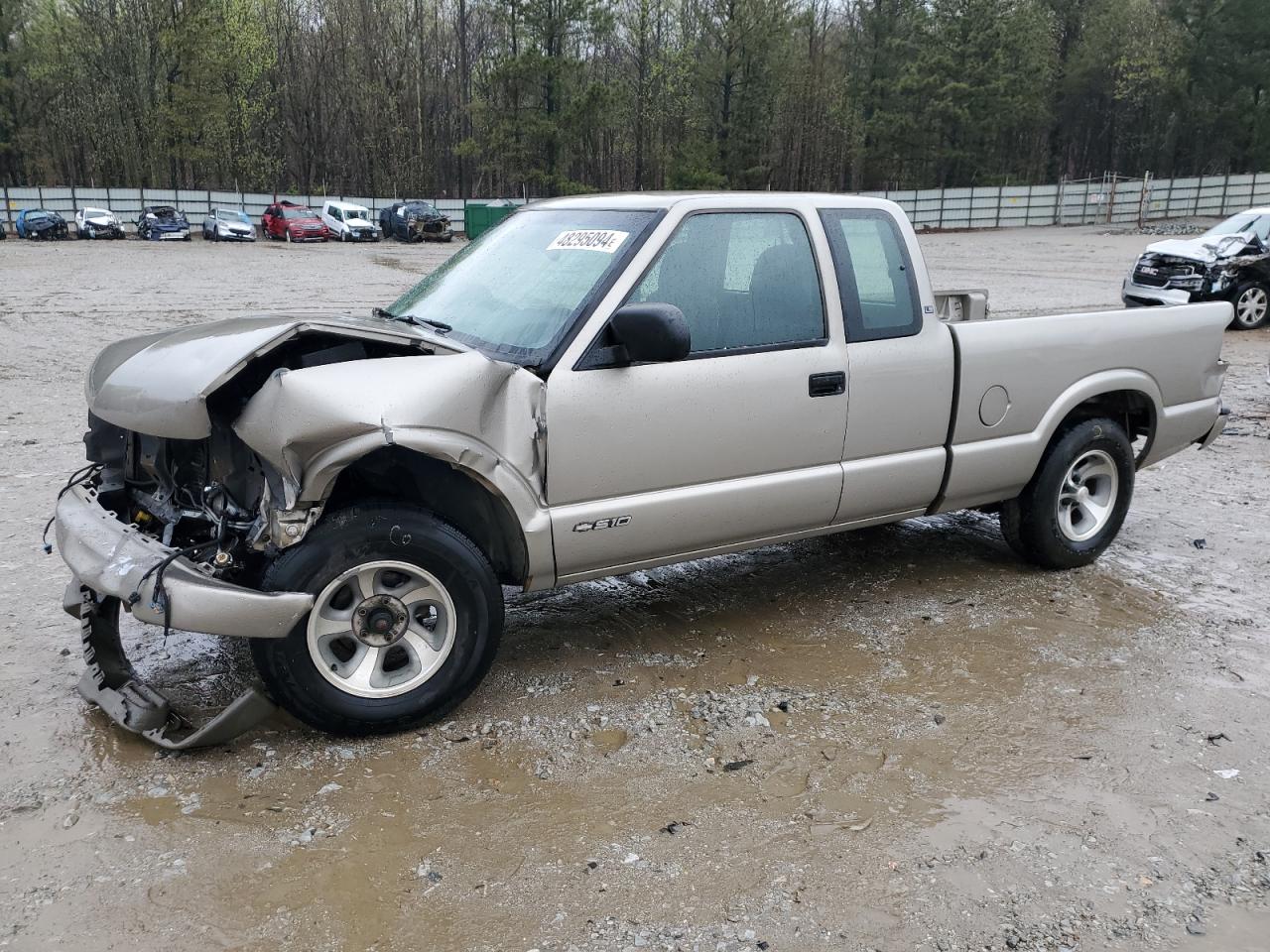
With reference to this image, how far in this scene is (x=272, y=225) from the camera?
38.3 metres

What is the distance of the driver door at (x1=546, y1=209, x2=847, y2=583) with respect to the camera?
3.93 meters

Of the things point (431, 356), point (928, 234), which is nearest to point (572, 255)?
point (431, 356)

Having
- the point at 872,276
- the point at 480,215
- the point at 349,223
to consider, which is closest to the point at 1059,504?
the point at 872,276

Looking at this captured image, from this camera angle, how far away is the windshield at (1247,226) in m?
14.8

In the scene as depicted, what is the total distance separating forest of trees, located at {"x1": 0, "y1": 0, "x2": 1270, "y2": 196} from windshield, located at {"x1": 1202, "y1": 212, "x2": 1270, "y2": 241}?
120 ft

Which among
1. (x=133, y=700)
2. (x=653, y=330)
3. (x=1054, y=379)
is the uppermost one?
(x=653, y=330)

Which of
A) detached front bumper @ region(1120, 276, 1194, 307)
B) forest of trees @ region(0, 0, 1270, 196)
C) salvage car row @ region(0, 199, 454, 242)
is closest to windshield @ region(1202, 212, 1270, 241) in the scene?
detached front bumper @ region(1120, 276, 1194, 307)

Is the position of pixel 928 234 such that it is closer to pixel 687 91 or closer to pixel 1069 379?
pixel 687 91

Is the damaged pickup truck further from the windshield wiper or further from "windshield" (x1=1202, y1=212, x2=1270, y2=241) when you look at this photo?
"windshield" (x1=1202, y1=212, x2=1270, y2=241)

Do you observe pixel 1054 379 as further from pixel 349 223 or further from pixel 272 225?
pixel 272 225

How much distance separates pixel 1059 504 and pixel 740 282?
7.58 ft

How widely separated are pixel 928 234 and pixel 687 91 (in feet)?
60.0

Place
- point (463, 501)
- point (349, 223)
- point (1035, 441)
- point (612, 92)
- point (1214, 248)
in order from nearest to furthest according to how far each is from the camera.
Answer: point (463, 501)
point (1035, 441)
point (1214, 248)
point (349, 223)
point (612, 92)

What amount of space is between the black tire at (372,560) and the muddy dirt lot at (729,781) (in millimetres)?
140
